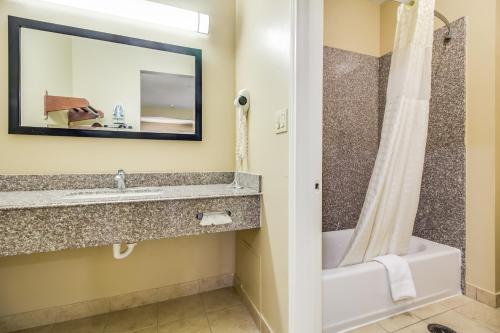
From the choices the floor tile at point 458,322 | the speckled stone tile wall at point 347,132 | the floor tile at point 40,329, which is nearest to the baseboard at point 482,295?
the floor tile at point 458,322

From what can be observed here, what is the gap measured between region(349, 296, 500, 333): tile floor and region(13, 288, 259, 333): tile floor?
69 centimetres

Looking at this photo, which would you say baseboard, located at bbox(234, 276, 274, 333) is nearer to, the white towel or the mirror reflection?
→ the white towel

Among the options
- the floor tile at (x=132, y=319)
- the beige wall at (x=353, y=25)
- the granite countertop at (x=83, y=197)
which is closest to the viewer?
the granite countertop at (x=83, y=197)

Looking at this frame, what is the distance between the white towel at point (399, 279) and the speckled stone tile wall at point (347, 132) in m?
0.64

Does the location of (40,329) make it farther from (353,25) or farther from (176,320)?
(353,25)

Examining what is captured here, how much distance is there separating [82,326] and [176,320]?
527 mm

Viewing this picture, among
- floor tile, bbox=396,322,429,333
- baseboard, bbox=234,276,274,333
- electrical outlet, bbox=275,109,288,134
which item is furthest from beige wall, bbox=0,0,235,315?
floor tile, bbox=396,322,429,333

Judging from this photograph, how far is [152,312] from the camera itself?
1492 mm

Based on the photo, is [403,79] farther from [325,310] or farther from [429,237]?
[325,310]

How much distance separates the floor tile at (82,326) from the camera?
133cm

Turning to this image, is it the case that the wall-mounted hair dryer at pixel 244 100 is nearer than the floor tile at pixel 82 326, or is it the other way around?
the floor tile at pixel 82 326

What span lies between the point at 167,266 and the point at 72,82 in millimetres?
1301

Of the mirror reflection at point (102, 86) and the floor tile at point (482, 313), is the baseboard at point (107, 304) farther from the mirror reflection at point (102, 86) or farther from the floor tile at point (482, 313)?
the floor tile at point (482, 313)

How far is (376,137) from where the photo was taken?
85.7 inches
